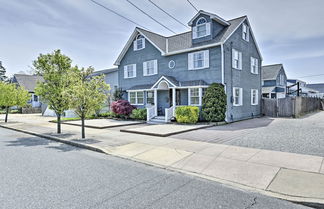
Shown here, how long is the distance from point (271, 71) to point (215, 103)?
66.8ft

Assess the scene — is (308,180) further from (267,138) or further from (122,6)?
(122,6)

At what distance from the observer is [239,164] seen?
221 inches

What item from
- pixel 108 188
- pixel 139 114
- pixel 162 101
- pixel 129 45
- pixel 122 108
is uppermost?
pixel 129 45

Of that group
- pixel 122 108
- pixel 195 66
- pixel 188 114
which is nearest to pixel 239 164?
pixel 188 114

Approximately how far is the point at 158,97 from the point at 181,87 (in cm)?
345

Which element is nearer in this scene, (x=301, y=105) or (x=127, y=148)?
(x=127, y=148)

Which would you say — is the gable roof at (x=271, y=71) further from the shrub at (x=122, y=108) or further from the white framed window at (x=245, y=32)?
the shrub at (x=122, y=108)

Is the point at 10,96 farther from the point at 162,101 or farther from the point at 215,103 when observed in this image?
the point at 215,103

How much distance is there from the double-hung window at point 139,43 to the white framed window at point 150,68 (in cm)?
184

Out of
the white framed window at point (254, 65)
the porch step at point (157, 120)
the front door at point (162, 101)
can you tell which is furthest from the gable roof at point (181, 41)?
the porch step at point (157, 120)

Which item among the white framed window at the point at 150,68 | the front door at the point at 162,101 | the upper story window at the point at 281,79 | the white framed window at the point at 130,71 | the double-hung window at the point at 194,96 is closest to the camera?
the double-hung window at the point at 194,96

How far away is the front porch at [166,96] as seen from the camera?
1548 cm

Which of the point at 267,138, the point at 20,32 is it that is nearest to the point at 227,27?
the point at 267,138

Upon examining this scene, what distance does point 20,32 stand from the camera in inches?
474
